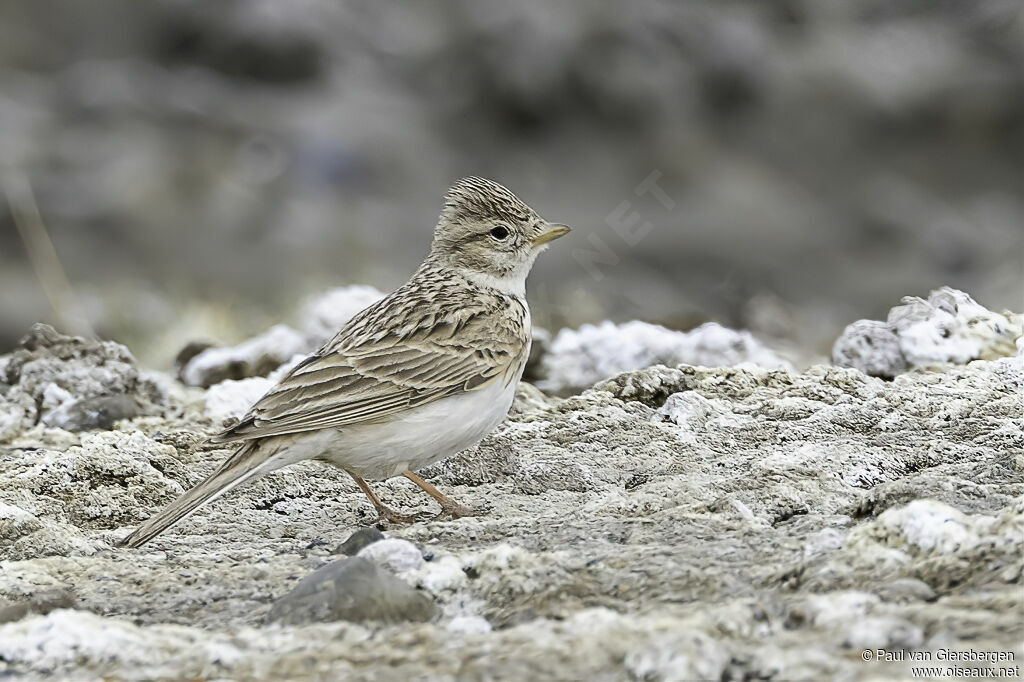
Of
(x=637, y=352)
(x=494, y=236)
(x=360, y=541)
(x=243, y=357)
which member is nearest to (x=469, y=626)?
(x=360, y=541)

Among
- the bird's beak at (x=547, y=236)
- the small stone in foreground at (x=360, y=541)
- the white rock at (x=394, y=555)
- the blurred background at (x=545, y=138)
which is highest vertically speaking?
the blurred background at (x=545, y=138)

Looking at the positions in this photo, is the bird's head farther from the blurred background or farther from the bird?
the blurred background

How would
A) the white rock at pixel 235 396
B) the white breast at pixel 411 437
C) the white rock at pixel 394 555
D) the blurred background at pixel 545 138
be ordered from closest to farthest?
the white rock at pixel 394 555 → the white breast at pixel 411 437 → the white rock at pixel 235 396 → the blurred background at pixel 545 138

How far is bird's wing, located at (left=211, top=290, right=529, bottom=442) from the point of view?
434 cm

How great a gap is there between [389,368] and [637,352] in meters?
2.12

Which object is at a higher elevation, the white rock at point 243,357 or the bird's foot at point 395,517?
the white rock at point 243,357

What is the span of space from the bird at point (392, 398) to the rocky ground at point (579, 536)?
22 cm

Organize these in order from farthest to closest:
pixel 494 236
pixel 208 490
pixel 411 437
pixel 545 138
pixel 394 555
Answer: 1. pixel 545 138
2. pixel 494 236
3. pixel 411 437
4. pixel 208 490
5. pixel 394 555

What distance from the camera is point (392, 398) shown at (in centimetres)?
452

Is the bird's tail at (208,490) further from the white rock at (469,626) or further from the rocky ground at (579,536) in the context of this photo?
the white rock at (469,626)

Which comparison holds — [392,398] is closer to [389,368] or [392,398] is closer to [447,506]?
[389,368]

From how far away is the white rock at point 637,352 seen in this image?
633cm

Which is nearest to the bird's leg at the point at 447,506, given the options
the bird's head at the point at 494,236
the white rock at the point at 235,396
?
the bird's head at the point at 494,236

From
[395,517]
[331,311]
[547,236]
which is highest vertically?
[331,311]
